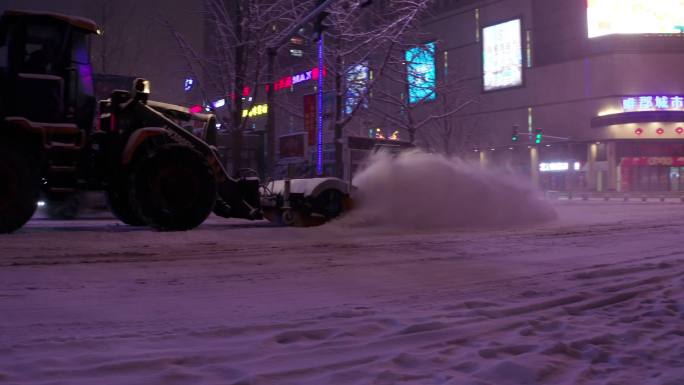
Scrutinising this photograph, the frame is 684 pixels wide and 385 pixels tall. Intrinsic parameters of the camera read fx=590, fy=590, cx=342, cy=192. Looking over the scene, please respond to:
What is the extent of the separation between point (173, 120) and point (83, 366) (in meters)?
7.93

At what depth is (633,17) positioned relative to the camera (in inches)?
2400

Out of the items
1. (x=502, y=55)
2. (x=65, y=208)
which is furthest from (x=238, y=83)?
(x=502, y=55)

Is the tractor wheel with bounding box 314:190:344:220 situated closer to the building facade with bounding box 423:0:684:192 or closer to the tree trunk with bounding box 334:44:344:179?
the tree trunk with bounding box 334:44:344:179

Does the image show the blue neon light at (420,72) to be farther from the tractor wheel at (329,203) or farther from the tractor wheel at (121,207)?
the tractor wheel at (121,207)

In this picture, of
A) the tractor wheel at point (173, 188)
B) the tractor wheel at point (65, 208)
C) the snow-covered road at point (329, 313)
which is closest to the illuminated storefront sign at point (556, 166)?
the snow-covered road at point (329, 313)

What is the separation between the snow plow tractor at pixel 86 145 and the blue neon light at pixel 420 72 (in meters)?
15.6

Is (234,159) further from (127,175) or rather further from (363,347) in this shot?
(363,347)

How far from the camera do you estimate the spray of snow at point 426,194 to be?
12180mm

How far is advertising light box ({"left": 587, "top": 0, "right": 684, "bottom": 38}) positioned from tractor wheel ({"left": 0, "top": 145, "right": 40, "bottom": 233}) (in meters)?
62.3

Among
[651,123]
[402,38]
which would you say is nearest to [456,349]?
[402,38]

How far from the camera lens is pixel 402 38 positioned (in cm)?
2320

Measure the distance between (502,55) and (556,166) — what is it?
1416cm

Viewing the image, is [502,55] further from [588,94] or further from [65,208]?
[65,208]

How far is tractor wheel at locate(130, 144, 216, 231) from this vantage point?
958cm
